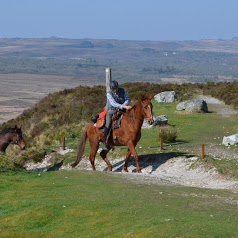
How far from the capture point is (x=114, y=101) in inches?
915

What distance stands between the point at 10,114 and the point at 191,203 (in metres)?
77.1

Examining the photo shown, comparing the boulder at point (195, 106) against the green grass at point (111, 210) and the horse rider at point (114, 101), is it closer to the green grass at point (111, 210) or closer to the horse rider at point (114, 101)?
the horse rider at point (114, 101)

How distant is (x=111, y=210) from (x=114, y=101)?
7744mm

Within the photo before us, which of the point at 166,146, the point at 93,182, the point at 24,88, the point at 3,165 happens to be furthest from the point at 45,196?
the point at 24,88

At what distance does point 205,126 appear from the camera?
123ft

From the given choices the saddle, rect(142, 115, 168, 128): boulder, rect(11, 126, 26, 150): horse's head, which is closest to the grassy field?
the saddle

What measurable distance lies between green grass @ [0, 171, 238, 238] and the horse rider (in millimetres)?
2825

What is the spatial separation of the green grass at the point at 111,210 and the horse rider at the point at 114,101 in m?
2.83

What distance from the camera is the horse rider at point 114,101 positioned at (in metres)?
23.2

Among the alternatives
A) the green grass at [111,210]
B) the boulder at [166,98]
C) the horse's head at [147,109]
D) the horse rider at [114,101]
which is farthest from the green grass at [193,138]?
the boulder at [166,98]

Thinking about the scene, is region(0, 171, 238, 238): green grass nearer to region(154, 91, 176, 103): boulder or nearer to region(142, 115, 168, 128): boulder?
region(142, 115, 168, 128): boulder

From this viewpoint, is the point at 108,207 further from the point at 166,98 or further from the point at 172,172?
the point at 166,98

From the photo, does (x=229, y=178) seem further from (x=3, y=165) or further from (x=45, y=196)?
(x=3, y=165)

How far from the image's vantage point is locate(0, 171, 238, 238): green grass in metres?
13.9
